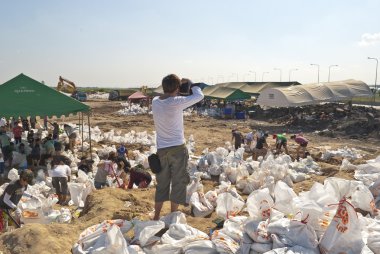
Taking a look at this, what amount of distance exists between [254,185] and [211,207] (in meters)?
1.81

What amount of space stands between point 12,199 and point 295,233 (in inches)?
139

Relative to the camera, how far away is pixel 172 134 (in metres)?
3.37

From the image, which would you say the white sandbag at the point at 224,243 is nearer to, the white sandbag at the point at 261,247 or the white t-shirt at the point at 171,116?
the white sandbag at the point at 261,247

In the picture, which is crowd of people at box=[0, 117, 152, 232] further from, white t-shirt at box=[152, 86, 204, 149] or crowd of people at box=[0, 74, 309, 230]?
white t-shirt at box=[152, 86, 204, 149]

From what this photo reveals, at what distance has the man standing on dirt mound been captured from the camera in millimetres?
3294

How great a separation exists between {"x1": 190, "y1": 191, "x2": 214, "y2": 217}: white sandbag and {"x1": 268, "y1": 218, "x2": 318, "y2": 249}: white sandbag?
5.04 ft

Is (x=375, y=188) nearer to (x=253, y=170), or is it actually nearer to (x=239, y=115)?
(x=253, y=170)

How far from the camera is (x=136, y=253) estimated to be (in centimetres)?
275

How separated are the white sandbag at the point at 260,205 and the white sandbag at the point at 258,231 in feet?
0.58

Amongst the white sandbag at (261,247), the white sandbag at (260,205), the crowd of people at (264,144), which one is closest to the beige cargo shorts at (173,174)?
the white sandbag at (260,205)

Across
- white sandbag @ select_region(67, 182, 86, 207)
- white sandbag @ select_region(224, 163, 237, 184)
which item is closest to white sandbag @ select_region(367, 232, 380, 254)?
white sandbag @ select_region(224, 163, 237, 184)

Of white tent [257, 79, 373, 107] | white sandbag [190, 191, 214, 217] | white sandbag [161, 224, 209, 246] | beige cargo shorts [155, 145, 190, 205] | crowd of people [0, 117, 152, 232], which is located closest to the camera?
white sandbag [161, 224, 209, 246]

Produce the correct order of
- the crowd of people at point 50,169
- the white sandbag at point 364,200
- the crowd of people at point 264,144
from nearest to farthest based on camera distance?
the white sandbag at point 364,200 < the crowd of people at point 50,169 < the crowd of people at point 264,144

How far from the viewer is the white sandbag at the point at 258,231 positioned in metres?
2.71
